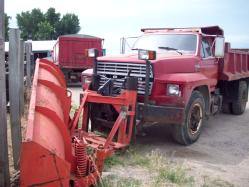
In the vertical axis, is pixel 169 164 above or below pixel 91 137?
below

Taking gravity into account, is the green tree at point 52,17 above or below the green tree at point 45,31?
above

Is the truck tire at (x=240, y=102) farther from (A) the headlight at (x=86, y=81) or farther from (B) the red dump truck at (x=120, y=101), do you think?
(A) the headlight at (x=86, y=81)

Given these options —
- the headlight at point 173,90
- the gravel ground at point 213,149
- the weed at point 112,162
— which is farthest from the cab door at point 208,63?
the weed at point 112,162

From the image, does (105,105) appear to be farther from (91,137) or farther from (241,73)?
(241,73)

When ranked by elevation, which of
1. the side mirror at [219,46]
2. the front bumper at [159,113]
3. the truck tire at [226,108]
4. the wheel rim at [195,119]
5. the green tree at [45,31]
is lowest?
the truck tire at [226,108]

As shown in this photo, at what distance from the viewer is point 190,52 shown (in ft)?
25.7

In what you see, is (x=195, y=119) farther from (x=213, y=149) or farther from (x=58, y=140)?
(x=58, y=140)

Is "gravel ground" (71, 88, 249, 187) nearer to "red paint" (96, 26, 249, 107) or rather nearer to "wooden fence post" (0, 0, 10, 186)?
"red paint" (96, 26, 249, 107)

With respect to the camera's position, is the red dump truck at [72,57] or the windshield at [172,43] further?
the red dump truck at [72,57]

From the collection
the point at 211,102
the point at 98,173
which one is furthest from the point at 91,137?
the point at 211,102

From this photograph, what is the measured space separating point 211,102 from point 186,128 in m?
1.75

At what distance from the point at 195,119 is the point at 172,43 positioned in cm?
165

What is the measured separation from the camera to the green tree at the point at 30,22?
173ft

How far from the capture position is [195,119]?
7.48m
